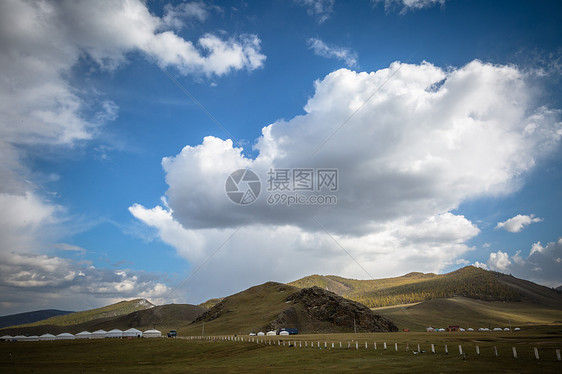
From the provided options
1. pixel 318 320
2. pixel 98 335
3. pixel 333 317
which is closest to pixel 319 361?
pixel 98 335

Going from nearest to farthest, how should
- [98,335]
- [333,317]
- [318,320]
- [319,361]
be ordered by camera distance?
[319,361]
[98,335]
[333,317]
[318,320]

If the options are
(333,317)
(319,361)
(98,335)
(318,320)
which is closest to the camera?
(319,361)

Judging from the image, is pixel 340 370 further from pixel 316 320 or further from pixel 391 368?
pixel 316 320

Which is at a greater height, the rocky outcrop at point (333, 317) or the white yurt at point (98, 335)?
the rocky outcrop at point (333, 317)

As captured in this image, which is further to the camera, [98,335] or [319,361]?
[98,335]

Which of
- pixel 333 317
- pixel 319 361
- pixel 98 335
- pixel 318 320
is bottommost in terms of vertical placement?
pixel 98 335

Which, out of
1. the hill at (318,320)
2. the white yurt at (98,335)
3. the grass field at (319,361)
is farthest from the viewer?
the hill at (318,320)

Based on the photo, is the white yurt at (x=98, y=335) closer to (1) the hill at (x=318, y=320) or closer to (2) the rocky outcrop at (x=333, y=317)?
(1) the hill at (x=318, y=320)

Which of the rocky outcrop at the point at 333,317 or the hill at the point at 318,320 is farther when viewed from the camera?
the rocky outcrop at the point at 333,317

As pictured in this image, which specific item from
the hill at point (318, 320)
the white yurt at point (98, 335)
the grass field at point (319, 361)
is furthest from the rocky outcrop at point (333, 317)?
the grass field at point (319, 361)

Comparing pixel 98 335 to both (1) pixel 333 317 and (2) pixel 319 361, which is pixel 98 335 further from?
(2) pixel 319 361

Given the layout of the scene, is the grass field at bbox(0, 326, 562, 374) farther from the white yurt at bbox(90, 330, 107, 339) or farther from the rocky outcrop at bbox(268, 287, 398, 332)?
the rocky outcrop at bbox(268, 287, 398, 332)

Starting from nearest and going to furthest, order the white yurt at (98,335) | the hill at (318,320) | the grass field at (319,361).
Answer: the grass field at (319,361) < the white yurt at (98,335) < the hill at (318,320)

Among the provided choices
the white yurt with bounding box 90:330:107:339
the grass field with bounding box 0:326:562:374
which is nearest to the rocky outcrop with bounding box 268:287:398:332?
the white yurt with bounding box 90:330:107:339
